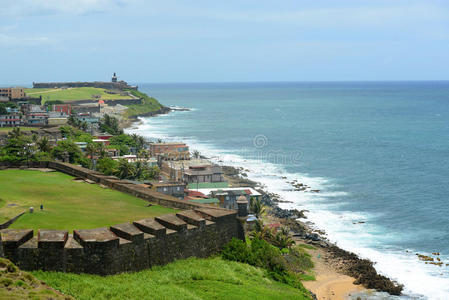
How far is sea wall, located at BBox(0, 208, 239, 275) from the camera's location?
18.9m

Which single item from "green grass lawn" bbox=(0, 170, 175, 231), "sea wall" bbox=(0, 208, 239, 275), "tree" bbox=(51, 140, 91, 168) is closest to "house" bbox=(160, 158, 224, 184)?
"tree" bbox=(51, 140, 91, 168)

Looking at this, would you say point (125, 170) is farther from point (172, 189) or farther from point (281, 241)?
point (281, 241)

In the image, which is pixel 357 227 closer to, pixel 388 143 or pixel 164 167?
pixel 164 167

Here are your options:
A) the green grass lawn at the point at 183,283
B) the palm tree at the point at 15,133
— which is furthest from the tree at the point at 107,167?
the green grass lawn at the point at 183,283

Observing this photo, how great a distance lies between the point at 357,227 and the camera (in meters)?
58.7

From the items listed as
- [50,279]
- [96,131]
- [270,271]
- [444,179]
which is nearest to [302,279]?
[270,271]

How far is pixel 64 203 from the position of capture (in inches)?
1112

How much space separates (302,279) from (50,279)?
1095 inches

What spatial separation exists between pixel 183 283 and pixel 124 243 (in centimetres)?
288

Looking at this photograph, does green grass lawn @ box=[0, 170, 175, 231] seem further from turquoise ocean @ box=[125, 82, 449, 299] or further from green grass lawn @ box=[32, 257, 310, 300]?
turquoise ocean @ box=[125, 82, 449, 299]

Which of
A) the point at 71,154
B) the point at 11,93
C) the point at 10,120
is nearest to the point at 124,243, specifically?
the point at 71,154

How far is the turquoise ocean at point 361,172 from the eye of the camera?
51.9 metres

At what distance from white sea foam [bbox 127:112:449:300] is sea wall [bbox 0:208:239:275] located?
22.4m

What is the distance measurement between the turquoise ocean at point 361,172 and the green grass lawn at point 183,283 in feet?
72.0
